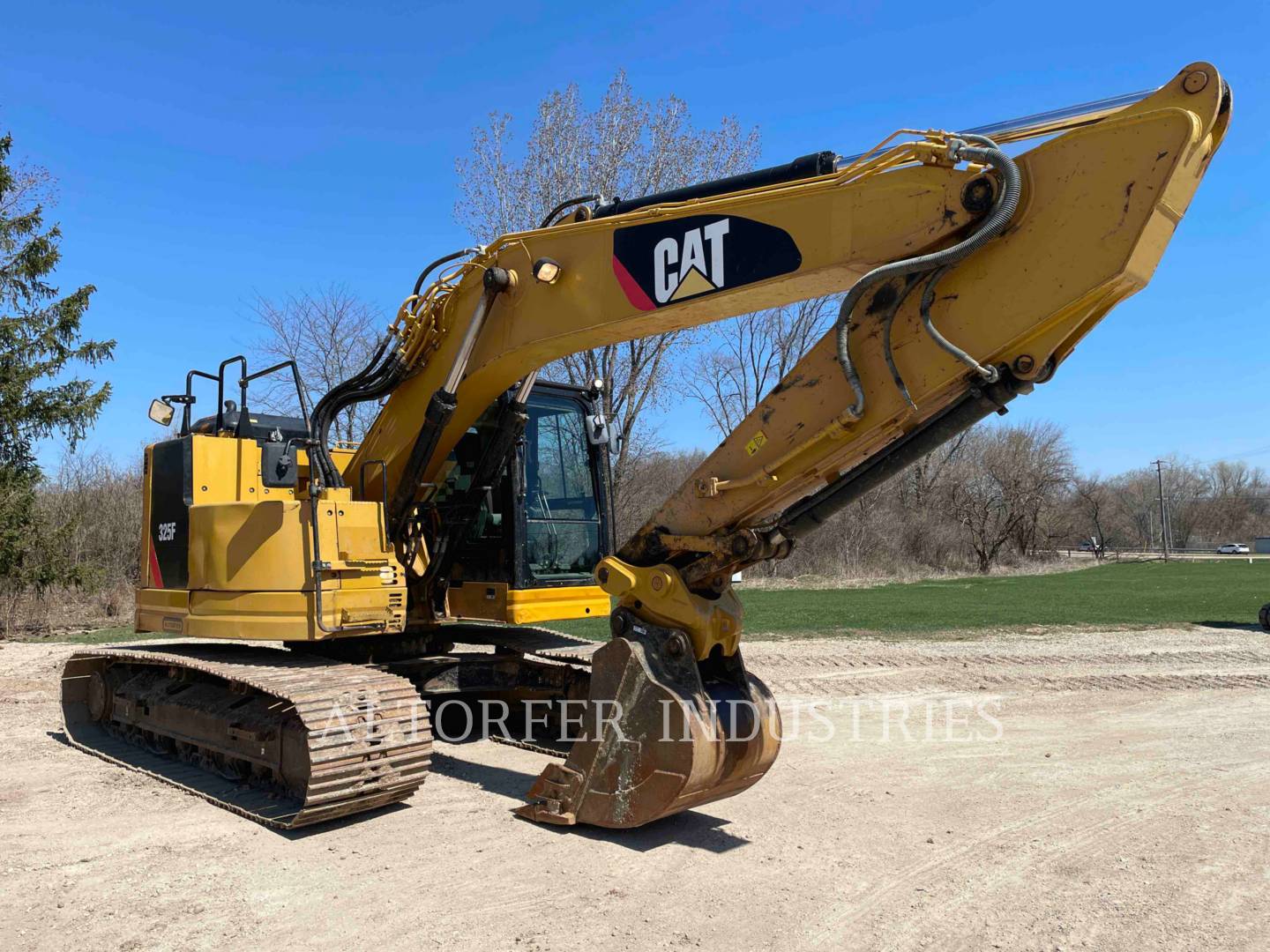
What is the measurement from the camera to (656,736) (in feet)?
16.5

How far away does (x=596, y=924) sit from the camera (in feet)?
13.9

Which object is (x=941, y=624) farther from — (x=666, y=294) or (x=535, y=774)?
(x=666, y=294)

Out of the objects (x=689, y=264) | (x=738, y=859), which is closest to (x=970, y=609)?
(x=738, y=859)

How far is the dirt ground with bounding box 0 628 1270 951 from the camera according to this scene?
4.16 meters

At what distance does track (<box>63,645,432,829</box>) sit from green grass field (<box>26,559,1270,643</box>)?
8248 millimetres

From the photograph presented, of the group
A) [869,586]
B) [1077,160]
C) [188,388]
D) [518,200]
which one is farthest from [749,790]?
[869,586]

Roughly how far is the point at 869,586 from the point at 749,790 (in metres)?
25.2

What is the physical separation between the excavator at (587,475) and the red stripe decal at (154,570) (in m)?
0.04

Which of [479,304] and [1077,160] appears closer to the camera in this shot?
[1077,160]

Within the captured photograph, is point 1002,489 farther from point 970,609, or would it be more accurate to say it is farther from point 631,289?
point 631,289

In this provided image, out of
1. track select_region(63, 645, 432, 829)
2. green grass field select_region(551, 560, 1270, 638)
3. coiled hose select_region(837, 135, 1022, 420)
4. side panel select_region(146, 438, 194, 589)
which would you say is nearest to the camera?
coiled hose select_region(837, 135, 1022, 420)

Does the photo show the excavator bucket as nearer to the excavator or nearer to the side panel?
the excavator

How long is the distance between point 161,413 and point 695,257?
450 cm

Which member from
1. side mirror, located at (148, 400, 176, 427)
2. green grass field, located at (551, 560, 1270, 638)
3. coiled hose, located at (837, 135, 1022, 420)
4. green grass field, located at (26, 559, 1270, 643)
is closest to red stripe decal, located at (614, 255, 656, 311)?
coiled hose, located at (837, 135, 1022, 420)
